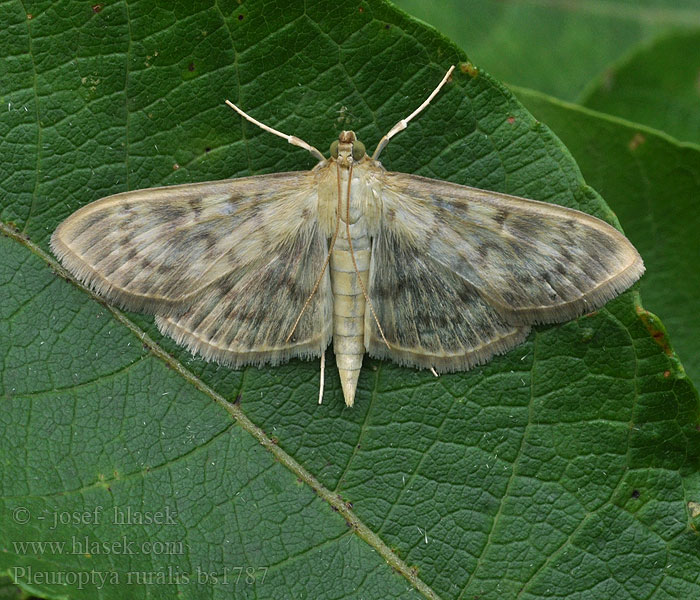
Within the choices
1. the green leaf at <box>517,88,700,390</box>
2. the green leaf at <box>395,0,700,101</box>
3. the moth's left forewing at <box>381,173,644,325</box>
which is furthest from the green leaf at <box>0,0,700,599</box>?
the green leaf at <box>395,0,700,101</box>

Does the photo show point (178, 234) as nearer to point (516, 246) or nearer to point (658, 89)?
point (516, 246)

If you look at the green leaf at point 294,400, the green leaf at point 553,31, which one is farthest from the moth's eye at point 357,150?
the green leaf at point 553,31

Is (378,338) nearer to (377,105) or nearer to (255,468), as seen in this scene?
(255,468)

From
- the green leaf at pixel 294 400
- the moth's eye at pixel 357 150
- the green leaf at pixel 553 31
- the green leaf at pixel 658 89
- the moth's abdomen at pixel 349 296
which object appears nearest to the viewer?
the green leaf at pixel 294 400

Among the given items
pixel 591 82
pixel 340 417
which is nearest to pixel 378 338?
pixel 340 417

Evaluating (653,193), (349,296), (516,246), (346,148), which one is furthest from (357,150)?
(653,193)

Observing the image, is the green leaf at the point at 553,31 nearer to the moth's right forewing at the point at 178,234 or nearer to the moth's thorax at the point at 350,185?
the moth's thorax at the point at 350,185

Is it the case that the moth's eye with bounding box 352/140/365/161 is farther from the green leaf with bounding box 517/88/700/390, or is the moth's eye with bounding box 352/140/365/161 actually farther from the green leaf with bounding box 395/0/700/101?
the green leaf with bounding box 395/0/700/101
